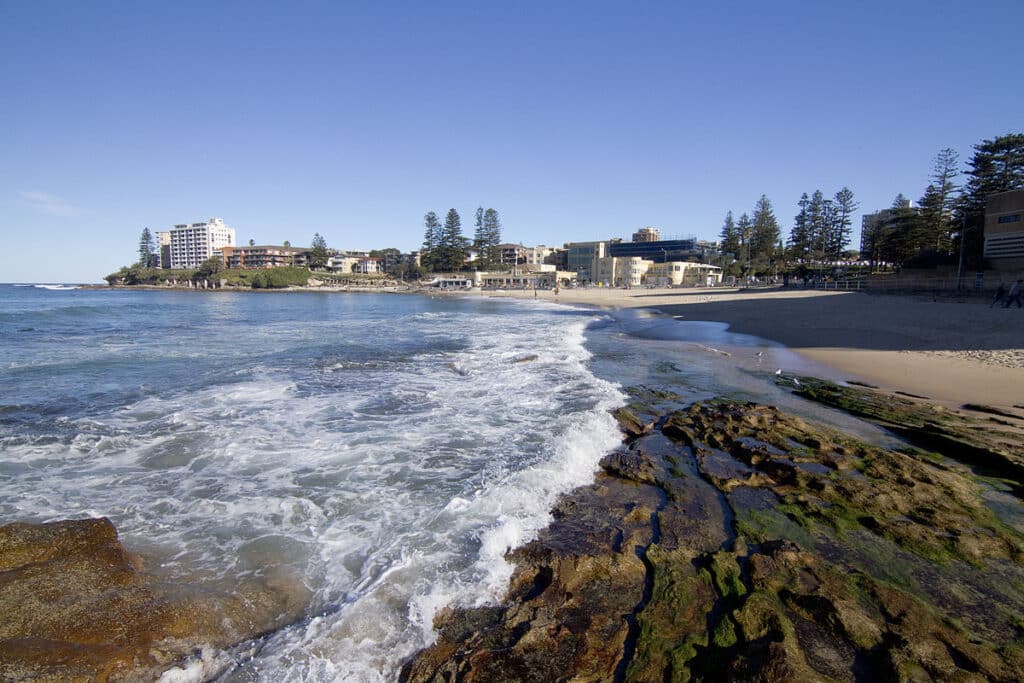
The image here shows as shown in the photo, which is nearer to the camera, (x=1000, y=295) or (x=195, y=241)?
(x=1000, y=295)

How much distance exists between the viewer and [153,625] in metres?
3.16

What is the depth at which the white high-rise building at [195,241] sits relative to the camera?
13638cm

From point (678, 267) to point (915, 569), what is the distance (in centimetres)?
8833

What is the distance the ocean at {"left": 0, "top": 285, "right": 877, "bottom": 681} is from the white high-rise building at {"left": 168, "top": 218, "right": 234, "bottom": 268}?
145 meters

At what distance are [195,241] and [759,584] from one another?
167 meters

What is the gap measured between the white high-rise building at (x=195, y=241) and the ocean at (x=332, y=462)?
477 feet

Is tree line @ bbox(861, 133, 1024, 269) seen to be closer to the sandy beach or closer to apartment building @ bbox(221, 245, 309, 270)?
the sandy beach

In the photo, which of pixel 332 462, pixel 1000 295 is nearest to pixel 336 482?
pixel 332 462

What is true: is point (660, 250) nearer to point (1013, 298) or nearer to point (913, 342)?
point (1013, 298)

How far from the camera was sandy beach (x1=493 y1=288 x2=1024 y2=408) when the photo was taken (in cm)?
967

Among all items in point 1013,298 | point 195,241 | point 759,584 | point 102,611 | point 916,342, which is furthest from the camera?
point 195,241

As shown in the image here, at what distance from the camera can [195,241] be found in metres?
138

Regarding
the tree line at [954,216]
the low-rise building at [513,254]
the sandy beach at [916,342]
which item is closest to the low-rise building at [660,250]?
the low-rise building at [513,254]

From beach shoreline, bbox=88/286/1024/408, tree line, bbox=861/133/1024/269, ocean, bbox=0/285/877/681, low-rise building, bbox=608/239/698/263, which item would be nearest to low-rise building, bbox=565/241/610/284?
low-rise building, bbox=608/239/698/263
